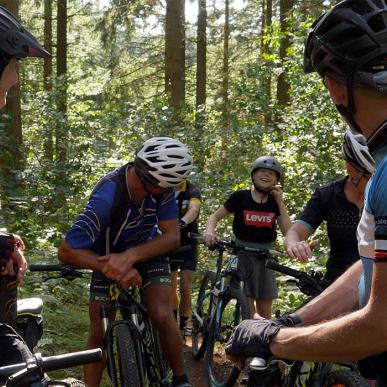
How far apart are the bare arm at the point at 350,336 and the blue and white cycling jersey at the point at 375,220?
8 cm

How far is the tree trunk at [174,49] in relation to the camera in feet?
53.1

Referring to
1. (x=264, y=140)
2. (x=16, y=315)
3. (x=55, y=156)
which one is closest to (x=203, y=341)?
(x=16, y=315)

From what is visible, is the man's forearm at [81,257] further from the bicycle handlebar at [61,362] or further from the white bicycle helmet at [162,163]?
the bicycle handlebar at [61,362]

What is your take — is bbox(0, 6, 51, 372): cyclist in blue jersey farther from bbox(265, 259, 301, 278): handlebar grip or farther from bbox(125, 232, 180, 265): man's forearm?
bbox(265, 259, 301, 278): handlebar grip

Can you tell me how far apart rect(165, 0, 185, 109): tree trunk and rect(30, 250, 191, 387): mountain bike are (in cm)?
1196

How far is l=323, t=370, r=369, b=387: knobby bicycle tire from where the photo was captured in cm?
353

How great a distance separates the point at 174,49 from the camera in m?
16.3

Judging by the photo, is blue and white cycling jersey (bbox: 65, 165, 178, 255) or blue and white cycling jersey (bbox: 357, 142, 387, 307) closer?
blue and white cycling jersey (bbox: 357, 142, 387, 307)

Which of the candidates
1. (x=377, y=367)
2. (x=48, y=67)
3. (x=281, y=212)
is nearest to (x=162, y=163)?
(x=281, y=212)

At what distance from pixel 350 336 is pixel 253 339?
0.46m

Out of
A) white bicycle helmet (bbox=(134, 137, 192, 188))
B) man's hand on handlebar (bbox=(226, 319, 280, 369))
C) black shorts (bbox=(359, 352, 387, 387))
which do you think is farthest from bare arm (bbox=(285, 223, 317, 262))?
black shorts (bbox=(359, 352, 387, 387))

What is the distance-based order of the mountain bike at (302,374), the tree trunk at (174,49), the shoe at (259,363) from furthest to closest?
1. the tree trunk at (174,49)
2. the mountain bike at (302,374)
3. the shoe at (259,363)

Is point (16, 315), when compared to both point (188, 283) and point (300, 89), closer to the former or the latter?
point (188, 283)

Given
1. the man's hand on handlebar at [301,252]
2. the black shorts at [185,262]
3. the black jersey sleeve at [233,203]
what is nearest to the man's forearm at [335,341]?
the man's hand on handlebar at [301,252]
